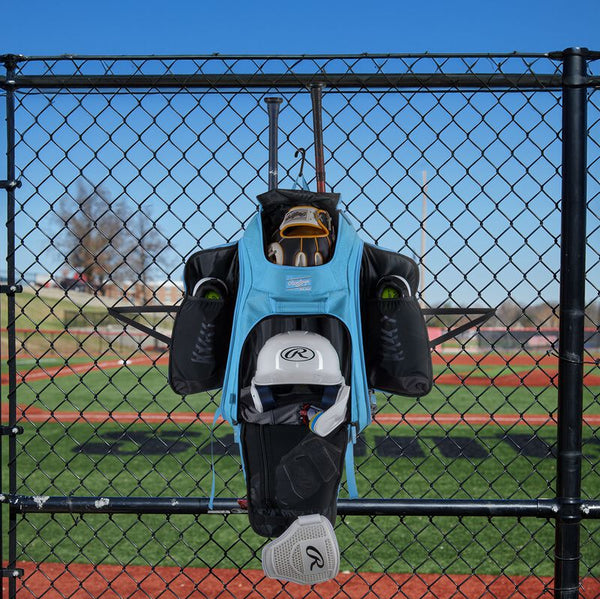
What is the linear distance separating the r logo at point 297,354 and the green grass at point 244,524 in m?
1.14

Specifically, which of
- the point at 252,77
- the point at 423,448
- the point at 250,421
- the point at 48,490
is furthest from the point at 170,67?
the point at 423,448

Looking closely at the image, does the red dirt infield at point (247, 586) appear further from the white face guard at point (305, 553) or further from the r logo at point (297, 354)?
the r logo at point (297, 354)

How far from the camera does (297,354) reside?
56.5 inches

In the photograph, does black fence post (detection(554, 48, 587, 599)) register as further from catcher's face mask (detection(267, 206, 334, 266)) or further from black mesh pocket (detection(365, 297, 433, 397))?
catcher's face mask (detection(267, 206, 334, 266))

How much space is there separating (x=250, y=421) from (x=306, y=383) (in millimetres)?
207

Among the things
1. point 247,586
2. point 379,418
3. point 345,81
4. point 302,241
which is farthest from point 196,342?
point 379,418

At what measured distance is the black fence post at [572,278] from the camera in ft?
6.18

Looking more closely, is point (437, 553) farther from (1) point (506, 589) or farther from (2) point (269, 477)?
(2) point (269, 477)

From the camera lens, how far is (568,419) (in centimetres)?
189

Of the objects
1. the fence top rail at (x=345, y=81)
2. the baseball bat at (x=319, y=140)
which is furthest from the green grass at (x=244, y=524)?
the fence top rail at (x=345, y=81)

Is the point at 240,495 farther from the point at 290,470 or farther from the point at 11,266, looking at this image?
the point at 290,470

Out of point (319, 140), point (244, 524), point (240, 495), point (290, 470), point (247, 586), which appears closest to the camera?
point (290, 470)

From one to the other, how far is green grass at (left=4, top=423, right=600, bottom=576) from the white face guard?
3.30 ft

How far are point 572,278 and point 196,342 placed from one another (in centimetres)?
111
